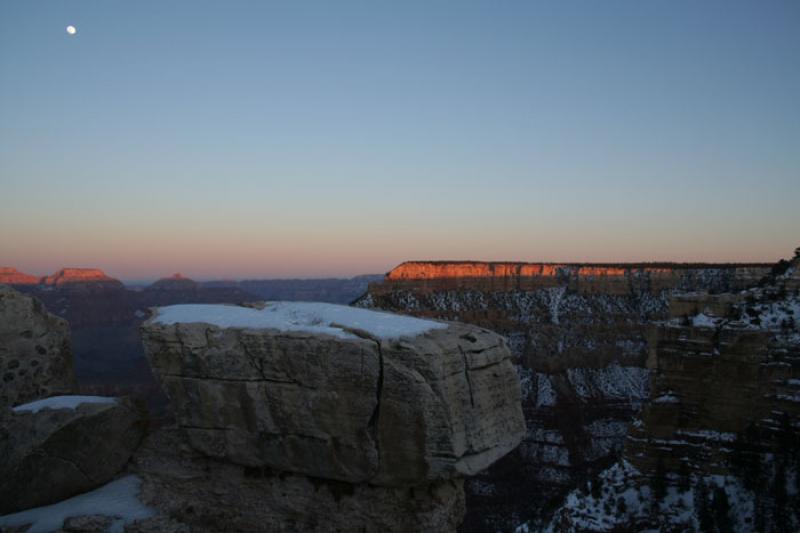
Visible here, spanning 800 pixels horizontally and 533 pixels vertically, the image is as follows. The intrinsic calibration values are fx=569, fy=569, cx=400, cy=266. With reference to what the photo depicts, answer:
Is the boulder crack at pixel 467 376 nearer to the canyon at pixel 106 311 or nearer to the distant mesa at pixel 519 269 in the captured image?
the canyon at pixel 106 311

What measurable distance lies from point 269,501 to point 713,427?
14.4 m

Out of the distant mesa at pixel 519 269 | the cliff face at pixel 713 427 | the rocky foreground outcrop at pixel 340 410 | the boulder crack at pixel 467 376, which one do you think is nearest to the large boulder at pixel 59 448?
the rocky foreground outcrop at pixel 340 410

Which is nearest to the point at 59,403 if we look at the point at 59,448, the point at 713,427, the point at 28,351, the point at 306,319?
the point at 59,448

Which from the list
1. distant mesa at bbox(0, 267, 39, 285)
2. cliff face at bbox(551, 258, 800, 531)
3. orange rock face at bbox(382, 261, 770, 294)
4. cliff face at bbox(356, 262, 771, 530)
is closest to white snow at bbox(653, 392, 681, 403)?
cliff face at bbox(551, 258, 800, 531)

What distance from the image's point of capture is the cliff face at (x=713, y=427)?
50.4ft

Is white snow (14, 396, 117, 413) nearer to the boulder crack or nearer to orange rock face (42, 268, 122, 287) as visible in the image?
the boulder crack

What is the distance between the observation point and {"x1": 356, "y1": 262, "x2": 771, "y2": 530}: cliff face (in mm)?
33969

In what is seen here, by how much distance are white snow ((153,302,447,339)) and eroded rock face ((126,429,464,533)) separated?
2115 millimetres

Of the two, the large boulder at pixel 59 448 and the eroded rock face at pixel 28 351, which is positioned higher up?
the eroded rock face at pixel 28 351

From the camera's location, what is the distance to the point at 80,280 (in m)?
84.8

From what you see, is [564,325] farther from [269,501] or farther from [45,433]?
[45,433]

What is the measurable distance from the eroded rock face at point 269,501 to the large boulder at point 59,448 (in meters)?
0.56

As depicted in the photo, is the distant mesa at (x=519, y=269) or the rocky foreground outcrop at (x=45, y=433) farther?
the distant mesa at (x=519, y=269)

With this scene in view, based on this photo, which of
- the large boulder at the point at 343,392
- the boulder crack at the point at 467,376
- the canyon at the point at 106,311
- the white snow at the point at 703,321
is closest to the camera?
the large boulder at the point at 343,392
